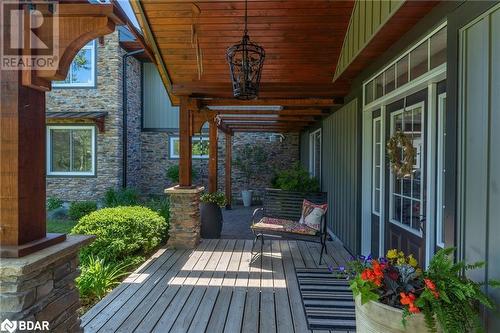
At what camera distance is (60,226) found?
8227 millimetres

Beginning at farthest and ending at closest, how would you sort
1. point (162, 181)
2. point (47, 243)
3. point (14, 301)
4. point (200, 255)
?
point (162, 181) → point (200, 255) → point (47, 243) → point (14, 301)

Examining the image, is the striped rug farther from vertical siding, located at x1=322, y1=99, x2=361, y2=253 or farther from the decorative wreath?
the decorative wreath

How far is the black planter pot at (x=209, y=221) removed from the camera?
241 inches

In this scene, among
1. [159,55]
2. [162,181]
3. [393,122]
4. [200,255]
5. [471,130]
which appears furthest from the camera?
[162,181]

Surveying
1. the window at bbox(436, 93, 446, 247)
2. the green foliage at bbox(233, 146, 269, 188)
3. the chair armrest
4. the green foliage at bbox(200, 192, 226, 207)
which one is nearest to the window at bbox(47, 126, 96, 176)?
the green foliage at bbox(233, 146, 269, 188)

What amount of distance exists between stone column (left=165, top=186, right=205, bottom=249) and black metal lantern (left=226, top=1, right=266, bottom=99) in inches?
92.6

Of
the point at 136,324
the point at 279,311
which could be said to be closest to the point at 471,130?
the point at 279,311

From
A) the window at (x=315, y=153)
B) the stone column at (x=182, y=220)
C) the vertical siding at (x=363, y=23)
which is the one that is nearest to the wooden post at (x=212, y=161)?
the window at (x=315, y=153)

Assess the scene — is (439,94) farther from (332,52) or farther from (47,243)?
(47,243)

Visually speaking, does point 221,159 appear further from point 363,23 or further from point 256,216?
point 363,23

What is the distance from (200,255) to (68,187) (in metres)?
7.48

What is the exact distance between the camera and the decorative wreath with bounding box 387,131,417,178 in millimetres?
3012

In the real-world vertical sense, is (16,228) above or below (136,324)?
above

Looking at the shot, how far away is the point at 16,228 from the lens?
1690 mm
